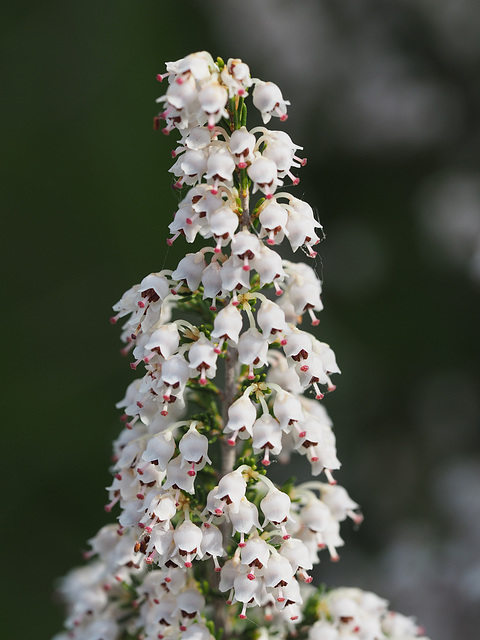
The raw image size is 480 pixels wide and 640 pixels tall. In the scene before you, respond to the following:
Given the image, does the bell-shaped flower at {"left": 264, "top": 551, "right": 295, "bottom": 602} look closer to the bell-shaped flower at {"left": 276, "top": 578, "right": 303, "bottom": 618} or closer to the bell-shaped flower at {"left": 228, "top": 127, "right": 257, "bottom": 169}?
the bell-shaped flower at {"left": 276, "top": 578, "right": 303, "bottom": 618}

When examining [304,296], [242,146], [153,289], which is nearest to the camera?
[242,146]

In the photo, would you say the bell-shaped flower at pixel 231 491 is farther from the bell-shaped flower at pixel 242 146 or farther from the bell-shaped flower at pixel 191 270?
the bell-shaped flower at pixel 242 146

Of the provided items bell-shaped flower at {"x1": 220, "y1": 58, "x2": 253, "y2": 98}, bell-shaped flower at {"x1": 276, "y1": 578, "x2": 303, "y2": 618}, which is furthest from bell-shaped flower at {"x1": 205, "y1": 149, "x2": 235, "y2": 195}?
bell-shaped flower at {"x1": 276, "y1": 578, "x2": 303, "y2": 618}

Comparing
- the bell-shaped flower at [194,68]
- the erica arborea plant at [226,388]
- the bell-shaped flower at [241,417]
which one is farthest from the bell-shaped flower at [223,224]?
the bell-shaped flower at [241,417]

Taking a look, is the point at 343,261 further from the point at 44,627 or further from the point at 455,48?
the point at 44,627

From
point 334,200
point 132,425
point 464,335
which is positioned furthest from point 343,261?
point 132,425

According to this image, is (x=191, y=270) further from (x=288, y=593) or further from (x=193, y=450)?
(x=288, y=593)

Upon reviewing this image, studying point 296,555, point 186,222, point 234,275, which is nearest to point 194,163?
point 186,222
